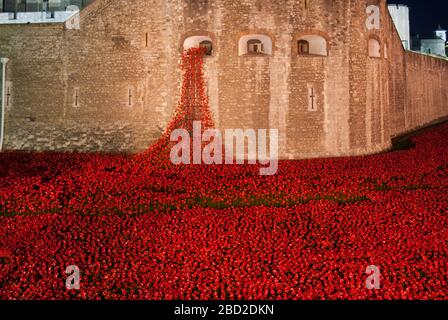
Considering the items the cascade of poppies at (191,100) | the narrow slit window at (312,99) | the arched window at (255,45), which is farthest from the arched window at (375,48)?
the cascade of poppies at (191,100)

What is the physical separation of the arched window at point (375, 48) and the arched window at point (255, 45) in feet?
15.5

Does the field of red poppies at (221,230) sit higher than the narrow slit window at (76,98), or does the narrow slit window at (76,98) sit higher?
the narrow slit window at (76,98)

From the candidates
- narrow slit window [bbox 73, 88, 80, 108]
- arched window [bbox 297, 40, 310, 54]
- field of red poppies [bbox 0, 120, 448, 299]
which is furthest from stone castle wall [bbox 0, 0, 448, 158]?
field of red poppies [bbox 0, 120, 448, 299]

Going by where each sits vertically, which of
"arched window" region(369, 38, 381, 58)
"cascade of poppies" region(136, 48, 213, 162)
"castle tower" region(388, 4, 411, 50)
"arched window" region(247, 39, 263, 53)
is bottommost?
"cascade of poppies" region(136, 48, 213, 162)

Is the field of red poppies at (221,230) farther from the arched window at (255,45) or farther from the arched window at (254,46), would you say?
the arched window at (254,46)

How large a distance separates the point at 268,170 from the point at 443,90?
20.6 metres

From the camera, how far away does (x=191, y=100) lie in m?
14.2

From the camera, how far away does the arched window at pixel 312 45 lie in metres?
14.7

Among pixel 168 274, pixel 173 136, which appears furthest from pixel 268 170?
pixel 168 274

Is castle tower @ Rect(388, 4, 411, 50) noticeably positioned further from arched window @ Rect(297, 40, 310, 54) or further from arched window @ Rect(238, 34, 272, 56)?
arched window @ Rect(238, 34, 272, 56)

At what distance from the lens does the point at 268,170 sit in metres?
12.3

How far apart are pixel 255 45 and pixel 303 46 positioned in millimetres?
1820

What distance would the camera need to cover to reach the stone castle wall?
14.1 m

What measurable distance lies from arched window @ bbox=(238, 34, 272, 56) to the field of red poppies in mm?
4479
